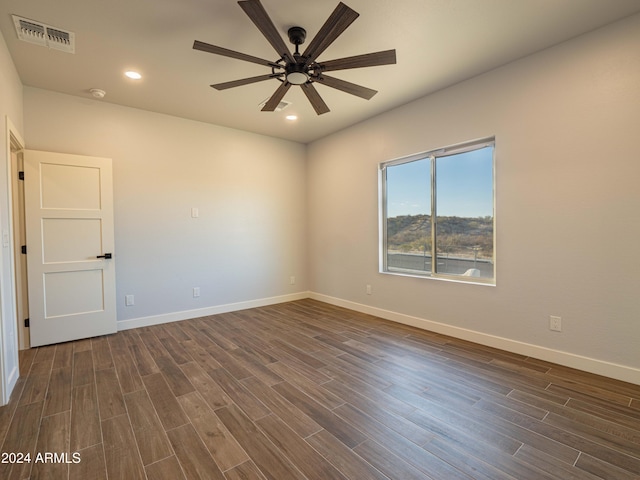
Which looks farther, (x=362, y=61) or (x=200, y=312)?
(x=200, y=312)

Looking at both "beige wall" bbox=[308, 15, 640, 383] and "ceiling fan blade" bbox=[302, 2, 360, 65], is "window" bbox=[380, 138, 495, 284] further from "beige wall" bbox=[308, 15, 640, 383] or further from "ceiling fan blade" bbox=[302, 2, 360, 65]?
"ceiling fan blade" bbox=[302, 2, 360, 65]

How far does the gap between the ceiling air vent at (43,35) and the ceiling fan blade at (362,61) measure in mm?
2187

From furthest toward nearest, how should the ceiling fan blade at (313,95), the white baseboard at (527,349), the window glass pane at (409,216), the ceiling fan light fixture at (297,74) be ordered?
the window glass pane at (409,216)
the ceiling fan blade at (313,95)
the white baseboard at (527,349)
the ceiling fan light fixture at (297,74)

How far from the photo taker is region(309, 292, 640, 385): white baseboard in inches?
95.9

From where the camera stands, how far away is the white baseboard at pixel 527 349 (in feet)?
7.99

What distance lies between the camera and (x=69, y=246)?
11.4 feet

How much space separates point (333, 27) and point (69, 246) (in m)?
3.65

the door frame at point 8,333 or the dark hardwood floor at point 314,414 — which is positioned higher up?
the door frame at point 8,333

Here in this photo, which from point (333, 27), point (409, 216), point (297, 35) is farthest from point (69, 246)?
point (409, 216)

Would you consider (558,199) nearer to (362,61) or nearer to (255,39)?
(362,61)

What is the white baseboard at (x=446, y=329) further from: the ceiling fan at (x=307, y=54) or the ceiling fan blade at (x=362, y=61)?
the ceiling fan blade at (x=362, y=61)

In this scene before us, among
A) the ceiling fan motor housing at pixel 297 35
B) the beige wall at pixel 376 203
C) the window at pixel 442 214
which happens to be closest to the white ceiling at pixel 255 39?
the ceiling fan motor housing at pixel 297 35

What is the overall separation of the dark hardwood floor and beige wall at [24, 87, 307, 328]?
→ 118 cm

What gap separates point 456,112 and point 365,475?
351cm
